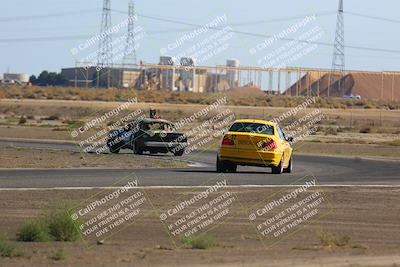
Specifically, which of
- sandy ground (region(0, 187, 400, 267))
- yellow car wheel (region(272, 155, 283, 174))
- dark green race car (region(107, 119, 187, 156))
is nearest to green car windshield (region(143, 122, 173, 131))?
dark green race car (region(107, 119, 187, 156))

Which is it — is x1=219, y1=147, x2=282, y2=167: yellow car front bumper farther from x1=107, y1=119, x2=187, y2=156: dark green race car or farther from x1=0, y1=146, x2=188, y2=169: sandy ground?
x1=107, y1=119, x2=187, y2=156: dark green race car

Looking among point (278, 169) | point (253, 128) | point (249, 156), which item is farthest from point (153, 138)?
point (249, 156)

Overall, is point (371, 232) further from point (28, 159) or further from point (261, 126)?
point (28, 159)

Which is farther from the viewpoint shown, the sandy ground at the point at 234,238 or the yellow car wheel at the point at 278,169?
the yellow car wheel at the point at 278,169

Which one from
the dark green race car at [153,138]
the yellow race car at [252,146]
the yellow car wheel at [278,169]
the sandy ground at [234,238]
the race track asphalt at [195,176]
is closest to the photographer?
the sandy ground at [234,238]

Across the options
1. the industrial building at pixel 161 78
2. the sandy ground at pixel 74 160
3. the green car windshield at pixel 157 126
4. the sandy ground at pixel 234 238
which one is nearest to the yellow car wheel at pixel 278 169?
the sandy ground at pixel 74 160

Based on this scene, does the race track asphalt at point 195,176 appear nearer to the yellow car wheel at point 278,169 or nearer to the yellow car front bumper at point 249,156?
the yellow car wheel at point 278,169

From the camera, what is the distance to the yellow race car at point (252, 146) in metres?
28.5

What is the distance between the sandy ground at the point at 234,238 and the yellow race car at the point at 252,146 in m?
5.04

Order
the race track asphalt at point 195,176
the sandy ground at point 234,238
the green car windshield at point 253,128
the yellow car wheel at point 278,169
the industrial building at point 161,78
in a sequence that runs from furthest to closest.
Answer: the industrial building at point 161,78 → the yellow car wheel at point 278,169 → the green car windshield at point 253,128 → the race track asphalt at point 195,176 → the sandy ground at point 234,238

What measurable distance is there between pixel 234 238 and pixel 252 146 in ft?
41.0

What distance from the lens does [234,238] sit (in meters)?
16.1

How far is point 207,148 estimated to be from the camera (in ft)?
156

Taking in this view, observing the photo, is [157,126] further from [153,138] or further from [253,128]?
[253,128]
